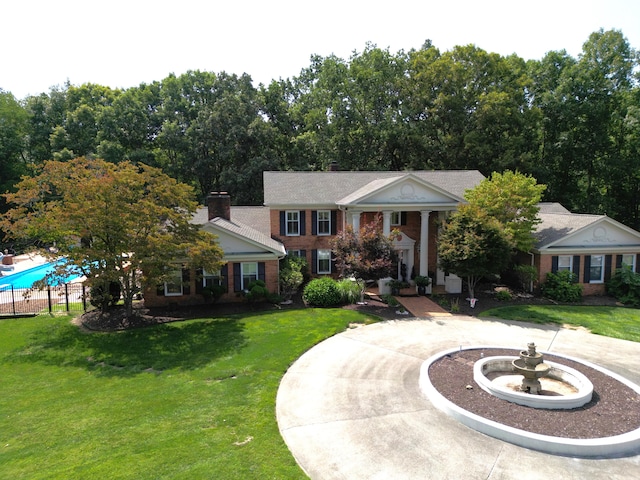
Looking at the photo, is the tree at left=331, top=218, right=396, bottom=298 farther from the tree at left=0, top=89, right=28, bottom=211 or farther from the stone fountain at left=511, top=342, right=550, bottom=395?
the tree at left=0, top=89, right=28, bottom=211

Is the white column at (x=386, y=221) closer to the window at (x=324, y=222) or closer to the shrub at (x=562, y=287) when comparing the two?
the window at (x=324, y=222)

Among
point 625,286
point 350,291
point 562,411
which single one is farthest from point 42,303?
point 625,286

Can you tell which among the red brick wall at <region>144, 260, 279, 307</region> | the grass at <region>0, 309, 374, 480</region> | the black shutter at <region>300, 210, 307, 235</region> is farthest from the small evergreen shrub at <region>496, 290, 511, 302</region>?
the red brick wall at <region>144, 260, 279, 307</region>

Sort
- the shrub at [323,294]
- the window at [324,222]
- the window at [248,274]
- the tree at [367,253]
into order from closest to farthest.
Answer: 1. the tree at [367,253]
2. the shrub at [323,294]
3. the window at [248,274]
4. the window at [324,222]

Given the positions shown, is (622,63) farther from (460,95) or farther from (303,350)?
(303,350)

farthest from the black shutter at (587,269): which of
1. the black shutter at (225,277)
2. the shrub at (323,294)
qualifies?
the black shutter at (225,277)
